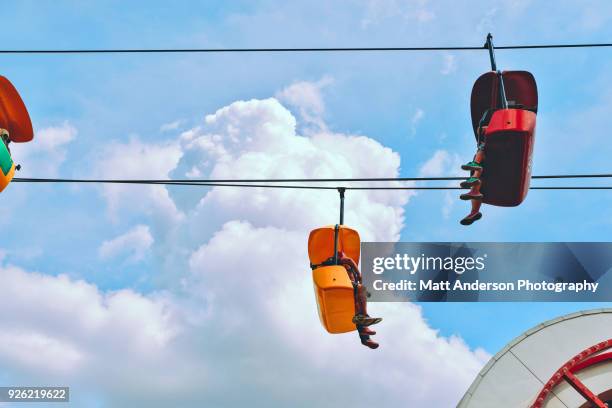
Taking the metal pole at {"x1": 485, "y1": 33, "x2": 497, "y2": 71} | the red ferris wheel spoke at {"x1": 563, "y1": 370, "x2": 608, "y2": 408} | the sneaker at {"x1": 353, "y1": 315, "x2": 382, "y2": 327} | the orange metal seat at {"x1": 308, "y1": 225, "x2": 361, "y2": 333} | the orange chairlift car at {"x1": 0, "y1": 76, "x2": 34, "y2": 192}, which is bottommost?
the red ferris wheel spoke at {"x1": 563, "y1": 370, "x2": 608, "y2": 408}

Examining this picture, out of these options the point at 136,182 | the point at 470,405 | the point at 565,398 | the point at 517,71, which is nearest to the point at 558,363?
the point at 565,398

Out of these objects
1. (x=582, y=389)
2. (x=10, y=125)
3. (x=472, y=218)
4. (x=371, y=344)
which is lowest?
(x=582, y=389)

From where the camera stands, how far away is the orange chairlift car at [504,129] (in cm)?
696

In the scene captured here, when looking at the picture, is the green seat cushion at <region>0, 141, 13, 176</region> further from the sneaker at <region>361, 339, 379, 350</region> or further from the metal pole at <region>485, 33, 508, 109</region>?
the metal pole at <region>485, 33, 508, 109</region>

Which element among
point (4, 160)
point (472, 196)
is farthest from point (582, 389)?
point (4, 160)

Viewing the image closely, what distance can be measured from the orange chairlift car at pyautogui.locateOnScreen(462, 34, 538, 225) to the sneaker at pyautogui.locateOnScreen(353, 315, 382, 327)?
1.68 m

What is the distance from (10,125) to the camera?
25.8ft

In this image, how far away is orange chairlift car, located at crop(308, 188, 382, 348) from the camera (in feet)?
26.2

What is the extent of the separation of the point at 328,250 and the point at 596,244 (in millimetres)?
4274

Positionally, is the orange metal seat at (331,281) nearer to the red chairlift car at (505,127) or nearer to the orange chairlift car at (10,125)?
the red chairlift car at (505,127)

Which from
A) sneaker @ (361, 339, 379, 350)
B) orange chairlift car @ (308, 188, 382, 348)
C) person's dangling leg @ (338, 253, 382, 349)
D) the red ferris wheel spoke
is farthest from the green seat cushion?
the red ferris wheel spoke

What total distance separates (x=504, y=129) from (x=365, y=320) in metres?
2.41

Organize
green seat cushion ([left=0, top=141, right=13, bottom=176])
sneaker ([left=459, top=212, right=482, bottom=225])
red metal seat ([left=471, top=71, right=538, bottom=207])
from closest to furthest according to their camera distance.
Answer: red metal seat ([left=471, top=71, right=538, bottom=207]) → sneaker ([left=459, top=212, right=482, bottom=225]) → green seat cushion ([left=0, top=141, right=13, bottom=176])

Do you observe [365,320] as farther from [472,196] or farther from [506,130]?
[506,130]
